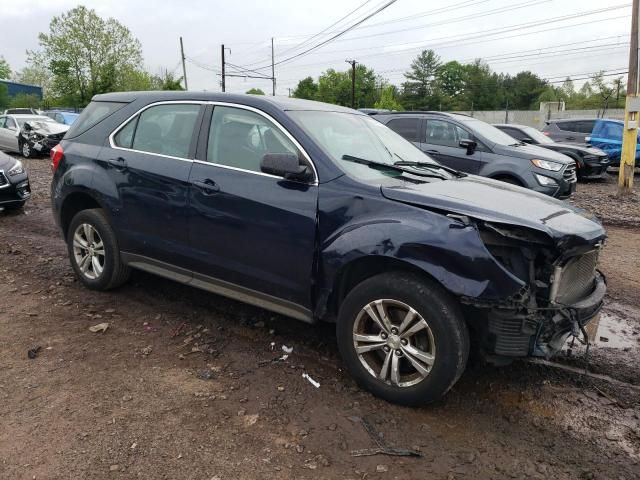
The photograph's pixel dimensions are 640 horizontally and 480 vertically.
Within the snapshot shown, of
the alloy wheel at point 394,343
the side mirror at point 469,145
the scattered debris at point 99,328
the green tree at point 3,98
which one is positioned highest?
the green tree at point 3,98

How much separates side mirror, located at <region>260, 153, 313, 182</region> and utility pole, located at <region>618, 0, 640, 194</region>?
11.4m

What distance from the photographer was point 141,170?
4336 mm

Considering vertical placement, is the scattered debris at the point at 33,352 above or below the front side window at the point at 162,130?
below

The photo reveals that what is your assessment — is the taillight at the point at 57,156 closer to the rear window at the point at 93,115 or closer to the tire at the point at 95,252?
the rear window at the point at 93,115

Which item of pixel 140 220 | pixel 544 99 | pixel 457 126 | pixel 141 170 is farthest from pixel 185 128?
pixel 544 99

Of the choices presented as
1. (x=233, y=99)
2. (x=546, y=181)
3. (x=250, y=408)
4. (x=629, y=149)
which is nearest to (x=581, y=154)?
(x=629, y=149)

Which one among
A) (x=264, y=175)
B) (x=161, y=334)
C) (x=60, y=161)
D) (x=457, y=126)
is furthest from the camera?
(x=457, y=126)

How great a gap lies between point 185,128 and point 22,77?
9606cm

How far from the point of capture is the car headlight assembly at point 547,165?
915 centimetres

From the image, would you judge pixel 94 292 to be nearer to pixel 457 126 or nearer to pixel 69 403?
pixel 69 403

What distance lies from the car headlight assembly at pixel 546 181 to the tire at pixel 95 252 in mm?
6984

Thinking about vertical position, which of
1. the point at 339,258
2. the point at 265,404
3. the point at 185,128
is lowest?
the point at 265,404

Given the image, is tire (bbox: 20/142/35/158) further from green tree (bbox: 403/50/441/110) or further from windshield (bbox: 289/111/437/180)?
green tree (bbox: 403/50/441/110)

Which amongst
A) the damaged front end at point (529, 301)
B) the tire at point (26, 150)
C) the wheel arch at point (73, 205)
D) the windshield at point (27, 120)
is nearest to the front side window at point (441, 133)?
the wheel arch at point (73, 205)
